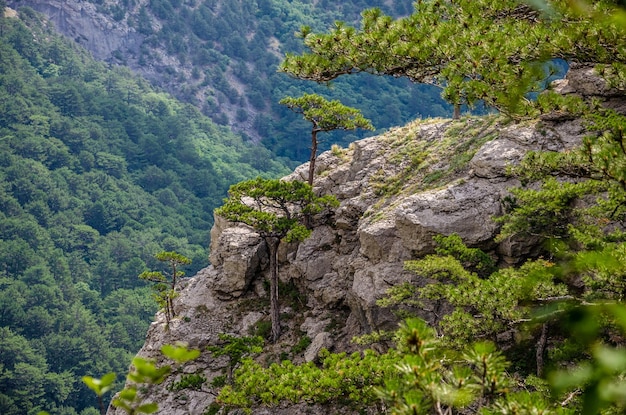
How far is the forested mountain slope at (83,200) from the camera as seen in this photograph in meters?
54.6

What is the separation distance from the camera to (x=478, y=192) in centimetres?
1289

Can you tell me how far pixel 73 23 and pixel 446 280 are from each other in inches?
4238

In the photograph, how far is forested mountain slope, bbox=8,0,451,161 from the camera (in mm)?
97438

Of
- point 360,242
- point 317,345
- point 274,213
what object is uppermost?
point 274,213

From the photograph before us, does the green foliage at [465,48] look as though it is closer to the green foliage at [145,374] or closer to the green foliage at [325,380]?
the green foliage at [325,380]

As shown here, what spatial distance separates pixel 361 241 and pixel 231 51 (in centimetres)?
10775

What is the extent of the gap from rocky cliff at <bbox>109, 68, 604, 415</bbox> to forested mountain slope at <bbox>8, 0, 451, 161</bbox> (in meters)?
77.0

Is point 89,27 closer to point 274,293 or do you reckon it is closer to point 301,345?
point 274,293

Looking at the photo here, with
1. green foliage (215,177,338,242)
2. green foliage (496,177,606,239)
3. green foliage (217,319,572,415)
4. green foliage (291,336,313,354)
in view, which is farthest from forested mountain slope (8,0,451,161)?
green foliage (496,177,606,239)

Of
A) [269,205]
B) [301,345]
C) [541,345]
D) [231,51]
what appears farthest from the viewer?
[231,51]

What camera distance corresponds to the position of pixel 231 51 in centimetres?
11694

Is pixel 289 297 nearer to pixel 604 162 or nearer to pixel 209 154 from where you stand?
pixel 604 162

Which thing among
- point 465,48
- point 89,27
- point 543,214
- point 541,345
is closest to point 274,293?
point 541,345

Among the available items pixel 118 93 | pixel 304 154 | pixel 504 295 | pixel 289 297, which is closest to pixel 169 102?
pixel 118 93
